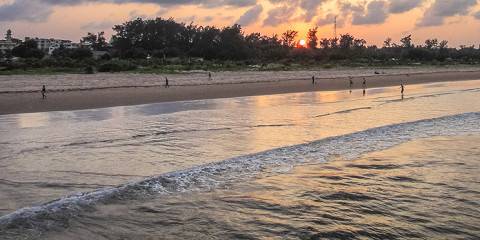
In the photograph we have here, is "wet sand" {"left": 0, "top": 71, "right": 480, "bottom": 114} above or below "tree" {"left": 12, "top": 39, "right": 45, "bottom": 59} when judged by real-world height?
below

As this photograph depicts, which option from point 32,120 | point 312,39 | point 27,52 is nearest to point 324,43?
point 312,39

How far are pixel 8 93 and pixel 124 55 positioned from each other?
39672 mm

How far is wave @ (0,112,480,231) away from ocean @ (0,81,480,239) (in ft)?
0.08

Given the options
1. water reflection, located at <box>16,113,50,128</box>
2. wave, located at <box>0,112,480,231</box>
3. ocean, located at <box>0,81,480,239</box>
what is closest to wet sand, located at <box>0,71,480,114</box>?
water reflection, located at <box>16,113,50,128</box>

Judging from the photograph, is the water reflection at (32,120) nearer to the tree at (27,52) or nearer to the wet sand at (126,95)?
the wet sand at (126,95)

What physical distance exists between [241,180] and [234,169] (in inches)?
35.3

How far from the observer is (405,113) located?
19.8 metres

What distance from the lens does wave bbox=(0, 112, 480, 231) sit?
20.5ft

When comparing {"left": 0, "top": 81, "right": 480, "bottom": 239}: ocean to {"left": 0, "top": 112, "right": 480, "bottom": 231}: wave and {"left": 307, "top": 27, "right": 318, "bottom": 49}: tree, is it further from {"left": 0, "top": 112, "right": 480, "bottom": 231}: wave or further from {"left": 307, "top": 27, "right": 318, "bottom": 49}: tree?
{"left": 307, "top": 27, "right": 318, "bottom": 49}: tree

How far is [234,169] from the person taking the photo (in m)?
9.14

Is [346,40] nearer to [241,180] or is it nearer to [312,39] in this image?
[312,39]

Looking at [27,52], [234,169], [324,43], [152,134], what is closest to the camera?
[234,169]

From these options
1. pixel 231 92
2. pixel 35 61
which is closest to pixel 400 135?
pixel 231 92

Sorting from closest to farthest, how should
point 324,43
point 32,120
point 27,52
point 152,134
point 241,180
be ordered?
point 241,180, point 152,134, point 32,120, point 27,52, point 324,43
